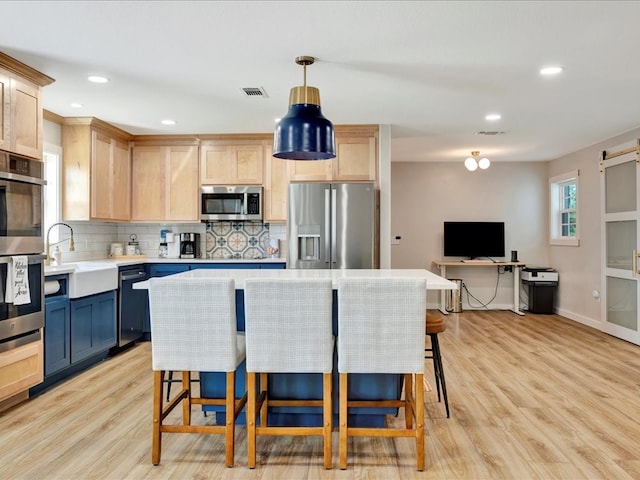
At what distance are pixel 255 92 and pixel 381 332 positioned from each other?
2.39 metres

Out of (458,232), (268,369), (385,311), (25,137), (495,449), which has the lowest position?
(495,449)

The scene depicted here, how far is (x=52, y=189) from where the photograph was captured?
15.0ft

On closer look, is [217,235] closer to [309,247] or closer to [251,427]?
[309,247]

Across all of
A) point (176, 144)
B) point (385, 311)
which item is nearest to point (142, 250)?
point (176, 144)

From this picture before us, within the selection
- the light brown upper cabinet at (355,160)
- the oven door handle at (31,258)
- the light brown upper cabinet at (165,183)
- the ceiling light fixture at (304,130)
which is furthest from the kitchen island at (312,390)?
the light brown upper cabinet at (165,183)

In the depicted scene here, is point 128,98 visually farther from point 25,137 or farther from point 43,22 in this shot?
point 43,22

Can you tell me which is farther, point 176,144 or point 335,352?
point 176,144

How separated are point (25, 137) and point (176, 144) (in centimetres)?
218

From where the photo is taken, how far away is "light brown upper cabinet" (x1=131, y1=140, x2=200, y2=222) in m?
5.29

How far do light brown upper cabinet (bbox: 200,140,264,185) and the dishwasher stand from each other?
128cm

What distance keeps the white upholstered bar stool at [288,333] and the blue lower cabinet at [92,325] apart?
222cm

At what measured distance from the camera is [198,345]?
2270 millimetres

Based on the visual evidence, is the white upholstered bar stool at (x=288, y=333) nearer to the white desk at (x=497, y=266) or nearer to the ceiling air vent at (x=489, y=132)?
the ceiling air vent at (x=489, y=132)

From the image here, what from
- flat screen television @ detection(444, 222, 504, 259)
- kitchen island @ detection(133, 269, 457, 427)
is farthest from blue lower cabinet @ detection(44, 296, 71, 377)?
flat screen television @ detection(444, 222, 504, 259)
